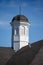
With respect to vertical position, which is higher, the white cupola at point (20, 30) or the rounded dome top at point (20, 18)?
the rounded dome top at point (20, 18)

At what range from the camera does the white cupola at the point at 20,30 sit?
35688mm

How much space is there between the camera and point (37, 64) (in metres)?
21.6

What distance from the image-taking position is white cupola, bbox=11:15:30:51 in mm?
35688

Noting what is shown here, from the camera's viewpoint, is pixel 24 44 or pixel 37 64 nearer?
pixel 37 64

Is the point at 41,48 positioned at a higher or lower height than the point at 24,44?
higher

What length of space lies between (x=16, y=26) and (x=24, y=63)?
13.2m

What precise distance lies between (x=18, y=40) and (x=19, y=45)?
55 cm

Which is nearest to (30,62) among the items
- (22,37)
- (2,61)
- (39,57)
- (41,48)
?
(39,57)

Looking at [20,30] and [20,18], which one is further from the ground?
[20,18]

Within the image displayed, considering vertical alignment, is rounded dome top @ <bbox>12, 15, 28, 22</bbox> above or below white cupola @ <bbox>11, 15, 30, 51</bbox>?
above

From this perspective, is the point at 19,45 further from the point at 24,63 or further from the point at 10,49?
the point at 24,63

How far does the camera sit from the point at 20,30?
35.7 m

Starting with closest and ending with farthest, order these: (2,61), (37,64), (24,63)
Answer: (37,64) → (24,63) → (2,61)

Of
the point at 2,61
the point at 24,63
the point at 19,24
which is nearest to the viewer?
the point at 24,63
